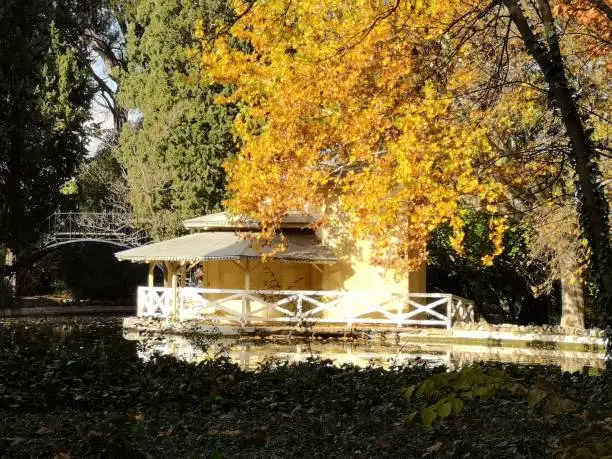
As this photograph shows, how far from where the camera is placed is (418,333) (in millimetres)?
23312

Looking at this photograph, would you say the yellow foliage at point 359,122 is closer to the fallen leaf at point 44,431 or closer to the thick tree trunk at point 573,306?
the thick tree trunk at point 573,306

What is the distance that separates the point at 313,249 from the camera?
2522cm

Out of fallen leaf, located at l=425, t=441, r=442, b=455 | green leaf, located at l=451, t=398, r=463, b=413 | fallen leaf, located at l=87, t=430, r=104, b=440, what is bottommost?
fallen leaf, located at l=425, t=441, r=442, b=455

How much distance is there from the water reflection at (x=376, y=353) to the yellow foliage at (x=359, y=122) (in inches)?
85.0

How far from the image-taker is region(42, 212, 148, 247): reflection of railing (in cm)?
3450

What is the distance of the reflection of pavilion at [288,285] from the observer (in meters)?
24.0

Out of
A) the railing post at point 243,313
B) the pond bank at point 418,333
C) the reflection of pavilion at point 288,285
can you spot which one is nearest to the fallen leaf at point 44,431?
the pond bank at point 418,333

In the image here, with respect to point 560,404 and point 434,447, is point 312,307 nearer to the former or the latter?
point 434,447

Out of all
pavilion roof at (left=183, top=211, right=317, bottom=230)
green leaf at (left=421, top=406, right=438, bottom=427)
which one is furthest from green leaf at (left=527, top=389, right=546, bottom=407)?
pavilion roof at (left=183, top=211, right=317, bottom=230)

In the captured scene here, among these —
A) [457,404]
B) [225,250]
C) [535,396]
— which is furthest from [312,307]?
[457,404]

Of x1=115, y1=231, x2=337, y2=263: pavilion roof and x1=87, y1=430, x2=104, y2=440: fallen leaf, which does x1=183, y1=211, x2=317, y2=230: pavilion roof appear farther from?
x1=87, y1=430, x2=104, y2=440: fallen leaf

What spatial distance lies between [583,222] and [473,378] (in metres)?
3.17

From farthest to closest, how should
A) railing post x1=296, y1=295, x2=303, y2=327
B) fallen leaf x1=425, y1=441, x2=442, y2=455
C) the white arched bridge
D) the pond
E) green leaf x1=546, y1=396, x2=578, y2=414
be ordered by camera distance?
the white arched bridge < railing post x1=296, y1=295, x2=303, y2=327 < the pond < fallen leaf x1=425, y1=441, x2=442, y2=455 < green leaf x1=546, y1=396, x2=578, y2=414

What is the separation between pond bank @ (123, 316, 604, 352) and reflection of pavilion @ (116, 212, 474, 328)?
14.0 inches
